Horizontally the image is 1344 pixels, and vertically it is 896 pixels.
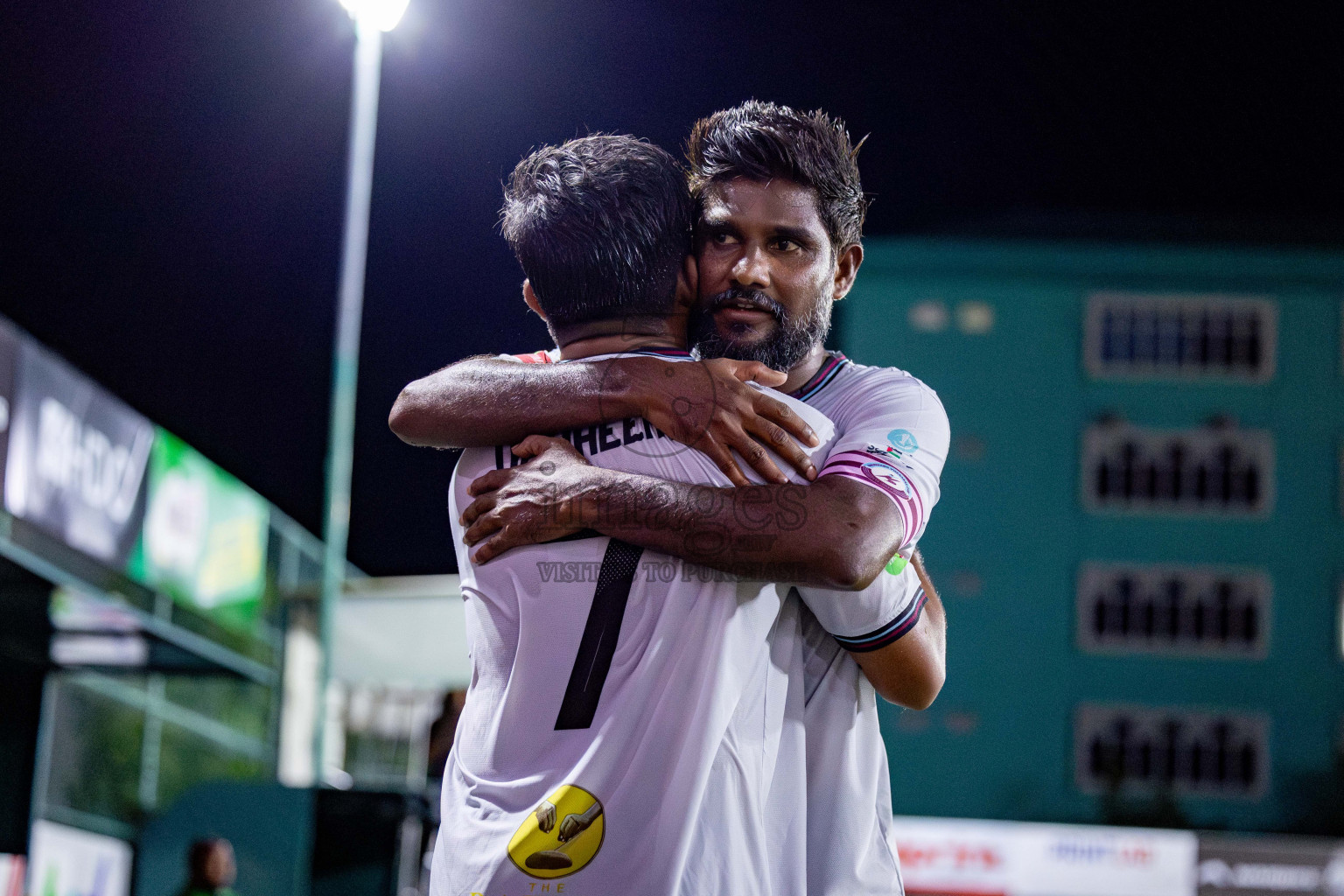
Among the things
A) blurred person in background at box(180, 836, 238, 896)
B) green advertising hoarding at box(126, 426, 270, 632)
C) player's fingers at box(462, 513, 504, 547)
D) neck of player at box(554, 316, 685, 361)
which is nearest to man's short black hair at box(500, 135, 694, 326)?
neck of player at box(554, 316, 685, 361)

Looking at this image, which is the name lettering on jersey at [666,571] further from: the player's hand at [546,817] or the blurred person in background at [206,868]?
the blurred person in background at [206,868]

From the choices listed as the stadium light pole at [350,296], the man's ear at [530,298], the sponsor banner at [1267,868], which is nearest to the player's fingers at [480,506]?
the man's ear at [530,298]

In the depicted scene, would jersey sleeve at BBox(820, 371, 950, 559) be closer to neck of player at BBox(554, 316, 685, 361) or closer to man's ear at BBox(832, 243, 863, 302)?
neck of player at BBox(554, 316, 685, 361)

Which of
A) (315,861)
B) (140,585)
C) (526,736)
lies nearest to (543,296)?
(526,736)

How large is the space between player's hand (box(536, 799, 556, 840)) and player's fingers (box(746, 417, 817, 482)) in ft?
2.08

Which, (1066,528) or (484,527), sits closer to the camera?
(484,527)

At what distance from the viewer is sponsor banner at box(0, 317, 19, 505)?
6.97m

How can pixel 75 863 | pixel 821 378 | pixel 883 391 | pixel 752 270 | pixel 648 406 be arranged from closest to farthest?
pixel 648 406 < pixel 883 391 < pixel 752 270 < pixel 821 378 < pixel 75 863

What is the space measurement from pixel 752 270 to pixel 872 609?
74 cm

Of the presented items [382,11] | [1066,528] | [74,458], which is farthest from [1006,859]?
[382,11]

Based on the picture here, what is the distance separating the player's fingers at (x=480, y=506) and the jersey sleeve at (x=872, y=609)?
51 centimetres

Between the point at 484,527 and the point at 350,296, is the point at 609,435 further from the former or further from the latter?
the point at 350,296

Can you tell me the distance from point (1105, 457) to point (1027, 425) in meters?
1.94

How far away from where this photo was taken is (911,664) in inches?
87.3
